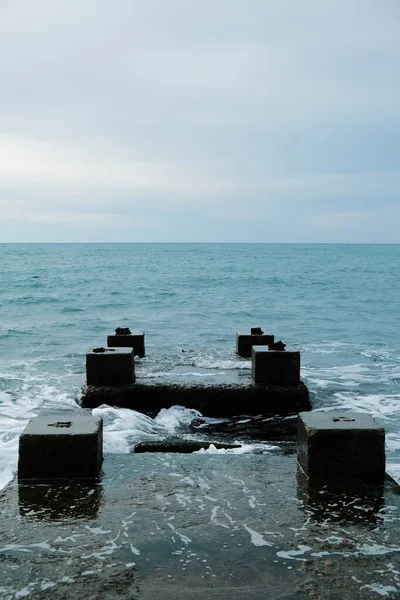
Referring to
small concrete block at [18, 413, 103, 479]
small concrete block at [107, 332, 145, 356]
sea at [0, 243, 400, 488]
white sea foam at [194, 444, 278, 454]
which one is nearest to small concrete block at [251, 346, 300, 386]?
sea at [0, 243, 400, 488]

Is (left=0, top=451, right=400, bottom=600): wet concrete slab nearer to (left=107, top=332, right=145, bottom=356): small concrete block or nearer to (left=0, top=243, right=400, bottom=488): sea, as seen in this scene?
(left=0, top=243, right=400, bottom=488): sea

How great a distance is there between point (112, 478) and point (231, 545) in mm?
1579

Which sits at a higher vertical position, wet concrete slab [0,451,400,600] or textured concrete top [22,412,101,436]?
textured concrete top [22,412,101,436]

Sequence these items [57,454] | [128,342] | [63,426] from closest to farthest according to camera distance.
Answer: [57,454], [63,426], [128,342]

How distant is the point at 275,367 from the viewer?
1020 centimetres

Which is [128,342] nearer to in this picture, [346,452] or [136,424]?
[136,424]

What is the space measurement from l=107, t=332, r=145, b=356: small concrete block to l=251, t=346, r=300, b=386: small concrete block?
3697 mm

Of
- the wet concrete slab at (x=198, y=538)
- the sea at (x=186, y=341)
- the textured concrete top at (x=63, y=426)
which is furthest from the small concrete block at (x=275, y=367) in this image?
the textured concrete top at (x=63, y=426)

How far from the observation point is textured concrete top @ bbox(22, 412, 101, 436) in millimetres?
5270

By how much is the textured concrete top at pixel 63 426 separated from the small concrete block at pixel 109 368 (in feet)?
14.6

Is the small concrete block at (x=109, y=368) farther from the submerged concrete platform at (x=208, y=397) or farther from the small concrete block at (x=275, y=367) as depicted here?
the small concrete block at (x=275, y=367)

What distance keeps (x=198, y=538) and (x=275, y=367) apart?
613cm

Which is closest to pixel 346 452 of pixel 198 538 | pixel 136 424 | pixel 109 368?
pixel 198 538

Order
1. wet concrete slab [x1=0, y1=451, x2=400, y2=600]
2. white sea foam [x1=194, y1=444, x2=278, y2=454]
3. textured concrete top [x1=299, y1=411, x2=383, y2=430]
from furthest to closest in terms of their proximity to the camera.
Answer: white sea foam [x1=194, y1=444, x2=278, y2=454], textured concrete top [x1=299, y1=411, x2=383, y2=430], wet concrete slab [x1=0, y1=451, x2=400, y2=600]
